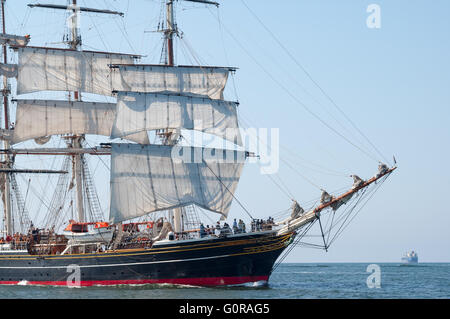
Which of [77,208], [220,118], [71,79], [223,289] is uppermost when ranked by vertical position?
[71,79]

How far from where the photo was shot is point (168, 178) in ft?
199

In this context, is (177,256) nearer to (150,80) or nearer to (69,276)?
(69,276)

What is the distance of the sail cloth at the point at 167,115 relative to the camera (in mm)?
62406

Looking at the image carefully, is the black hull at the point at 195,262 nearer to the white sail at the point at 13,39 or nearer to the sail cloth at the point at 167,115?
the sail cloth at the point at 167,115

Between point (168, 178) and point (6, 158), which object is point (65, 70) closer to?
point (6, 158)

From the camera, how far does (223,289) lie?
50969 mm

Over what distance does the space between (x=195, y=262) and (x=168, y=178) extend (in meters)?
9.63

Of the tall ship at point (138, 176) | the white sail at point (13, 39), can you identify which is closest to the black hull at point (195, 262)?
the tall ship at point (138, 176)

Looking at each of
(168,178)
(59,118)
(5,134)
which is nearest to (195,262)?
(168,178)

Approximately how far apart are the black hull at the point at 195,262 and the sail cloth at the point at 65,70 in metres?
21.5

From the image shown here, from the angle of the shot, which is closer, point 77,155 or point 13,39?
point 77,155
